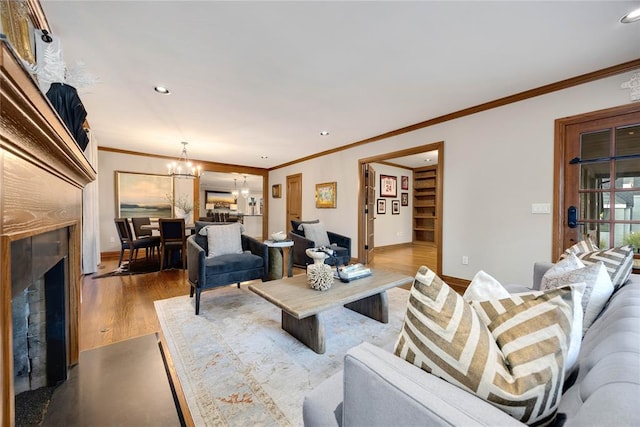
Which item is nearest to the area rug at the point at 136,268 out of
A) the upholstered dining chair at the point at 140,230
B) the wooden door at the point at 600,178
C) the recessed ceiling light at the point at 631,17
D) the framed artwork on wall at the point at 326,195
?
the upholstered dining chair at the point at 140,230

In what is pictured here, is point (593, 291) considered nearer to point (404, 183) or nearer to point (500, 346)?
point (500, 346)

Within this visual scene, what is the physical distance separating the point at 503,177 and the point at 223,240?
3459 mm

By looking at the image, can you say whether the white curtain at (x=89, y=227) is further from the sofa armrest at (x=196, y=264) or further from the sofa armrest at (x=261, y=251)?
the sofa armrest at (x=261, y=251)

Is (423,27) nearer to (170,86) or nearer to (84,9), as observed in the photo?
(84,9)

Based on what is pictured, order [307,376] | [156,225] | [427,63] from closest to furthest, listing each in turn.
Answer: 1. [307,376]
2. [427,63]
3. [156,225]

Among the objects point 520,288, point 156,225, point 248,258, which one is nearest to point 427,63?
point 520,288

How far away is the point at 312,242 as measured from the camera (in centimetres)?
428

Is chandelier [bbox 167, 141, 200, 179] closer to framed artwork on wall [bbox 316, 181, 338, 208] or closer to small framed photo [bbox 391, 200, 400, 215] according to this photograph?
framed artwork on wall [bbox 316, 181, 338, 208]

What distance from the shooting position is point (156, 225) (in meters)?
5.44

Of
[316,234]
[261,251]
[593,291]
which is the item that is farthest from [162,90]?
[593,291]

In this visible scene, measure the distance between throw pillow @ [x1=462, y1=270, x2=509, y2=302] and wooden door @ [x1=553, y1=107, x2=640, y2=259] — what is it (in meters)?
2.61

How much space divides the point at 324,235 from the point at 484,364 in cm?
406

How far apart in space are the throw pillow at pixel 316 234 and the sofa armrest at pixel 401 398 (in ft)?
12.1

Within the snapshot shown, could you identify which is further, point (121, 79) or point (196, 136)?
point (196, 136)
